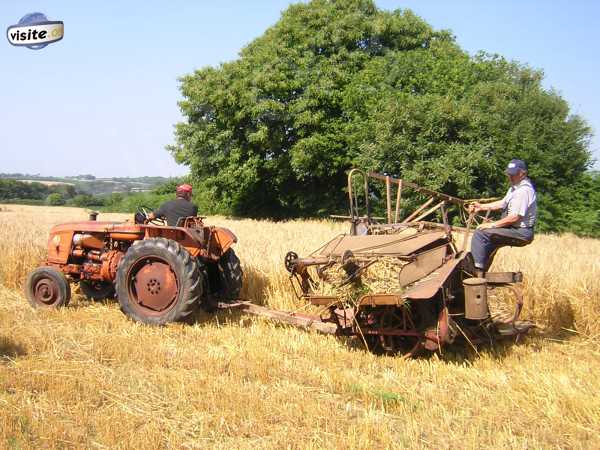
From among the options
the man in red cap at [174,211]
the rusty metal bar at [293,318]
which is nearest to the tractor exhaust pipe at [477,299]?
the rusty metal bar at [293,318]

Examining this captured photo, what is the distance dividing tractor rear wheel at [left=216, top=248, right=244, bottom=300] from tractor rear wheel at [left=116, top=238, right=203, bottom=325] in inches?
29.0

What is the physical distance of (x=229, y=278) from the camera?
24.1ft

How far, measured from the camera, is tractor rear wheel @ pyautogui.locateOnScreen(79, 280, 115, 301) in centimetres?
820

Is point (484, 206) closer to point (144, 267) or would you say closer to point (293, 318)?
point (293, 318)

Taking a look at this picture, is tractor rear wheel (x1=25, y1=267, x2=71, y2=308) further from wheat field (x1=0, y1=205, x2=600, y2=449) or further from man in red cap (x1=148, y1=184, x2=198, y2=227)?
man in red cap (x1=148, y1=184, x2=198, y2=227)

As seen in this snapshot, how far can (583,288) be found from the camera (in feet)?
21.5

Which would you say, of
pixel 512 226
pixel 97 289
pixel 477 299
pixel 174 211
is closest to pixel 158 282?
pixel 174 211

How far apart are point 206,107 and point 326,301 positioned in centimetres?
2086

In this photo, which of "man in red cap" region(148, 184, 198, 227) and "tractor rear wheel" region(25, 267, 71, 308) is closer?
"man in red cap" region(148, 184, 198, 227)

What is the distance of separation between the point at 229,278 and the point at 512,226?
11.7ft

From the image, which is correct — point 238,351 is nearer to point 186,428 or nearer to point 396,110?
point 186,428

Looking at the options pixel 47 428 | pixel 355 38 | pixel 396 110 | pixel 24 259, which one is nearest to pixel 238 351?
pixel 47 428

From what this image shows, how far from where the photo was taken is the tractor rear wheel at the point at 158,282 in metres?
6.50

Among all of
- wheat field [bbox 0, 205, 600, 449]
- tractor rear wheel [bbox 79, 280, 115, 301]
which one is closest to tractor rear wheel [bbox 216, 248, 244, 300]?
wheat field [bbox 0, 205, 600, 449]
